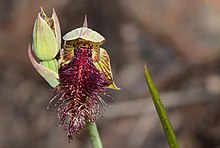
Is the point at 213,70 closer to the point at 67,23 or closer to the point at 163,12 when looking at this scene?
the point at 163,12

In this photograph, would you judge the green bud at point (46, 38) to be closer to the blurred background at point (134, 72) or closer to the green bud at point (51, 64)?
the green bud at point (51, 64)

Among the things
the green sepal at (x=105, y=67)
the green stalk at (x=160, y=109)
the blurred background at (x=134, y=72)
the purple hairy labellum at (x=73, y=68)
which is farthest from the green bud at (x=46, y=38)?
the blurred background at (x=134, y=72)

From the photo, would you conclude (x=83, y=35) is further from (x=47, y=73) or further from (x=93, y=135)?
(x=93, y=135)

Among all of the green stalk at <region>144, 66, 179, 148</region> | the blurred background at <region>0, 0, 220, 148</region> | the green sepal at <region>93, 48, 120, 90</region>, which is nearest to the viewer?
the green stalk at <region>144, 66, 179, 148</region>

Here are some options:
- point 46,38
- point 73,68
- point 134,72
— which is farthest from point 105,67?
point 134,72

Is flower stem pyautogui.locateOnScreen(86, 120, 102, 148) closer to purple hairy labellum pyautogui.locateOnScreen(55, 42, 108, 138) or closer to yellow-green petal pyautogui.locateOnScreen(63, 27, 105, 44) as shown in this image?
purple hairy labellum pyautogui.locateOnScreen(55, 42, 108, 138)

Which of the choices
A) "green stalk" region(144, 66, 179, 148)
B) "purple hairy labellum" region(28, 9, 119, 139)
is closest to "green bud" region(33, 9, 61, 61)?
"purple hairy labellum" region(28, 9, 119, 139)

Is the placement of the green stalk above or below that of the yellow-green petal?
below
